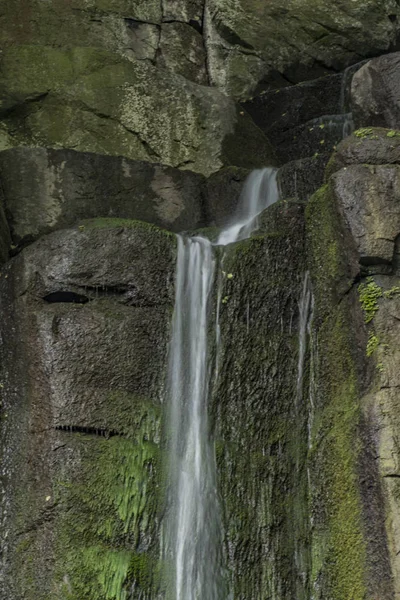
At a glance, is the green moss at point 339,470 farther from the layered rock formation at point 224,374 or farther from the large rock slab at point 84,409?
the large rock slab at point 84,409

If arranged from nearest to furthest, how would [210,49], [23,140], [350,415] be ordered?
[350,415], [23,140], [210,49]

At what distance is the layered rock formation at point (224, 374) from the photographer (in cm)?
756

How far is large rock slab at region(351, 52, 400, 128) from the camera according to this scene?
32.5 feet

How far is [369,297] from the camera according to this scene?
7.80 metres

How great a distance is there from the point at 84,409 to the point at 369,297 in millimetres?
2929

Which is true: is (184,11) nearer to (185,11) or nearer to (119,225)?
(185,11)

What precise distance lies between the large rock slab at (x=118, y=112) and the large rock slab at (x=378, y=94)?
7.79 ft

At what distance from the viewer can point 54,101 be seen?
472 inches

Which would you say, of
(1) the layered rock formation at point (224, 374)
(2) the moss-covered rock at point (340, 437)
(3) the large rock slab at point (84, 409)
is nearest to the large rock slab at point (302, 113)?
(1) the layered rock formation at point (224, 374)

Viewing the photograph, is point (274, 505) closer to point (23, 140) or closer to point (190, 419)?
point (190, 419)

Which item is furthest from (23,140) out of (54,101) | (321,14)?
(321,14)

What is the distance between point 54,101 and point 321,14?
18.3 feet


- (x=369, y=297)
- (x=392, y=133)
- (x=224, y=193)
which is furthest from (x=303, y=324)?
(x=224, y=193)

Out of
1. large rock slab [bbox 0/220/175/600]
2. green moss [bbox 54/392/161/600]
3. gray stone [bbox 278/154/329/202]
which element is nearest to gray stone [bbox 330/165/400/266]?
large rock slab [bbox 0/220/175/600]
